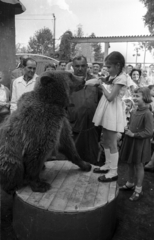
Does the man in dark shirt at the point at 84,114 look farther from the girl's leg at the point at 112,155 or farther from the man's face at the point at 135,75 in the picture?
the man's face at the point at 135,75

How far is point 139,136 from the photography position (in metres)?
3.09

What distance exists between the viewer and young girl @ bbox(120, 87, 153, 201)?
3.11 meters

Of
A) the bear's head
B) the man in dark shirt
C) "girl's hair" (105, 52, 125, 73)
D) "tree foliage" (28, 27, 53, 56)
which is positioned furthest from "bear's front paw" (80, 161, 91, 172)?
"tree foliage" (28, 27, 53, 56)

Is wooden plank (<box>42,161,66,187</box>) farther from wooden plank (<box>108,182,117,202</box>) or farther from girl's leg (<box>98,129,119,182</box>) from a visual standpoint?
wooden plank (<box>108,182,117,202</box>)

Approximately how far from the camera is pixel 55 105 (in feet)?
7.86

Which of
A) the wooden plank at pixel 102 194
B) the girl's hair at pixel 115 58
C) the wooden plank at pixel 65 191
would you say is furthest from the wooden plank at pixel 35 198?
the girl's hair at pixel 115 58

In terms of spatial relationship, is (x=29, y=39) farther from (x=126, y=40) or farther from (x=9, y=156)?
(x=9, y=156)

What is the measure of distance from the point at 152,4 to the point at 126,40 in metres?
9.50

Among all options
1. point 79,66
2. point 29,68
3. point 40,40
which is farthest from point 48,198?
point 40,40

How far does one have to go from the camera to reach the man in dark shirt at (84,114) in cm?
318

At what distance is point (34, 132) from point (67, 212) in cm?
85

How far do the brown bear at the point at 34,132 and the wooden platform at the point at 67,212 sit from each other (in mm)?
209

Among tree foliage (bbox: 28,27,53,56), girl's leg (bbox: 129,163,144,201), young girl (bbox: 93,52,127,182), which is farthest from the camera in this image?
tree foliage (bbox: 28,27,53,56)

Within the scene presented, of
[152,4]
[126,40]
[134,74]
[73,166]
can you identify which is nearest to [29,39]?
[152,4]
